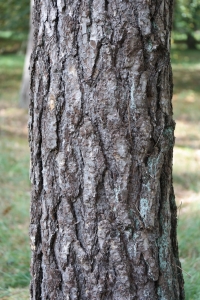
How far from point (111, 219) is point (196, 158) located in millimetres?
4195

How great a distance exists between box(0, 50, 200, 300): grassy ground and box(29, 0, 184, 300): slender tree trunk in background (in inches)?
16.2

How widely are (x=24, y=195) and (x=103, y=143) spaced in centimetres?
301

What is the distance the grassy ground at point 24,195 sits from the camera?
3036 millimetres

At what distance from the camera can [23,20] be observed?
42.9 ft

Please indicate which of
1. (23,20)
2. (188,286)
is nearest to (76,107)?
(188,286)

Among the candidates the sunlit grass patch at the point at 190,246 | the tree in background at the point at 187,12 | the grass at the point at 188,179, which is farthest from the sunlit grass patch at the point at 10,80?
the sunlit grass patch at the point at 190,246

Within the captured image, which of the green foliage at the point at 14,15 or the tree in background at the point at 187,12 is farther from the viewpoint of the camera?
the green foliage at the point at 14,15

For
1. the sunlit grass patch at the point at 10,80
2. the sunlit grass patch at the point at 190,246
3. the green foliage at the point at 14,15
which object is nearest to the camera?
the sunlit grass patch at the point at 190,246

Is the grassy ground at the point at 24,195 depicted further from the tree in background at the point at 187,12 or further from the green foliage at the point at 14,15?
the green foliage at the point at 14,15

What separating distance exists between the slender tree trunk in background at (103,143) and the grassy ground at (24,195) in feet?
1.35

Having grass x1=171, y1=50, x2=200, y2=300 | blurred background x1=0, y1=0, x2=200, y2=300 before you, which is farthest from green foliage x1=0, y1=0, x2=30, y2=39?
grass x1=171, y1=50, x2=200, y2=300

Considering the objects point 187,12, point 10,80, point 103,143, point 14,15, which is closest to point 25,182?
point 103,143

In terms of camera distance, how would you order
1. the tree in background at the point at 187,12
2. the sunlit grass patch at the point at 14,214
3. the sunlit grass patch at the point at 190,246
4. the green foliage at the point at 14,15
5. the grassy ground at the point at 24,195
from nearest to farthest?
the sunlit grass patch at the point at 190,246, the grassy ground at the point at 24,195, the sunlit grass patch at the point at 14,214, the tree in background at the point at 187,12, the green foliage at the point at 14,15

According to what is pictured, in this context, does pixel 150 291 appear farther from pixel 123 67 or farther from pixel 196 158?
pixel 196 158
